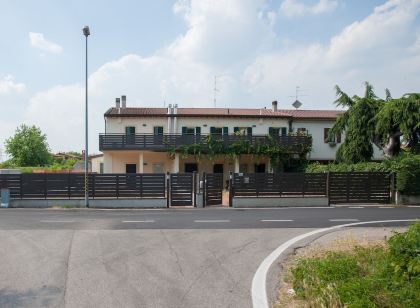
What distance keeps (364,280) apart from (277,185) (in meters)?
14.9

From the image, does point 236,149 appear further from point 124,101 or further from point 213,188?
point 124,101

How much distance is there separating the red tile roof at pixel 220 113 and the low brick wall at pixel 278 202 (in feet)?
49.4

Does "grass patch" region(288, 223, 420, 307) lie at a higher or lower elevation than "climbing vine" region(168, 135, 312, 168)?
lower

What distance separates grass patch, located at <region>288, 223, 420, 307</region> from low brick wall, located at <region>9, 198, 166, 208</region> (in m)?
13.2

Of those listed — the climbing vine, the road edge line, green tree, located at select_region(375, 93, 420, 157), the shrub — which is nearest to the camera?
the shrub

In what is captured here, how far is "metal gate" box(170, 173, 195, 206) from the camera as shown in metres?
19.4

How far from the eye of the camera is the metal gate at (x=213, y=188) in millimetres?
19438

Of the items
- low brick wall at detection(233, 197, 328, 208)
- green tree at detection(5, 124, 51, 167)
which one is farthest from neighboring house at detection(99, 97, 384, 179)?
green tree at detection(5, 124, 51, 167)

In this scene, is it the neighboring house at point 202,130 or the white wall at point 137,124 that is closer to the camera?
the neighboring house at point 202,130

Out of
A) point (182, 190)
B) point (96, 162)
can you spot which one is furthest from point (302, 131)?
point (96, 162)

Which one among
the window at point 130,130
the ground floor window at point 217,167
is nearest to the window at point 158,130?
the window at point 130,130

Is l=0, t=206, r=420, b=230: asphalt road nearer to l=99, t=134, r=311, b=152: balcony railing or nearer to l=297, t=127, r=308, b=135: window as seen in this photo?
l=99, t=134, r=311, b=152: balcony railing

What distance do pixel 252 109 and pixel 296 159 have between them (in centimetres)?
916

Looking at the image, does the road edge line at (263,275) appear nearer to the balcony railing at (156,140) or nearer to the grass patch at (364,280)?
the grass patch at (364,280)
